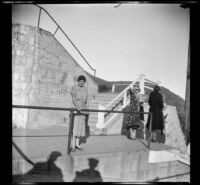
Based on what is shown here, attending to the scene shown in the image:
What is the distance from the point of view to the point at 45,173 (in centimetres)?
486

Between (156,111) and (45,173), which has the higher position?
(156,111)

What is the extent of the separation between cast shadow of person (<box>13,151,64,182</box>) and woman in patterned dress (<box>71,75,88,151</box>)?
841 millimetres

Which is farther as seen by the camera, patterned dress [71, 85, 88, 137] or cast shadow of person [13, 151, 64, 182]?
patterned dress [71, 85, 88, 137]

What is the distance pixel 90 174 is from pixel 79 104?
155cm

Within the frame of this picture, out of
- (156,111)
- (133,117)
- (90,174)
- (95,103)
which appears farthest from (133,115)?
(95,103)

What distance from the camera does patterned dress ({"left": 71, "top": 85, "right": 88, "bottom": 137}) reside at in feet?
18.4

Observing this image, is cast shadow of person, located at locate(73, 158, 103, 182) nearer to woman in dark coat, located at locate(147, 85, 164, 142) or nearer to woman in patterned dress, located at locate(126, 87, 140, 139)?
woman in patterned dress, located at locate(126, 87, 140, 139)

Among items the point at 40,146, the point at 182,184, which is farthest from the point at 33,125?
the point at 182,184

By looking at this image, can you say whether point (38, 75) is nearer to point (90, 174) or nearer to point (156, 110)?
point (156, 110)

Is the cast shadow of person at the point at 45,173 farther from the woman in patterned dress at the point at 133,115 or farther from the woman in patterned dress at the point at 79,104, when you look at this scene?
the woman in patterned dress at the point at 133,115

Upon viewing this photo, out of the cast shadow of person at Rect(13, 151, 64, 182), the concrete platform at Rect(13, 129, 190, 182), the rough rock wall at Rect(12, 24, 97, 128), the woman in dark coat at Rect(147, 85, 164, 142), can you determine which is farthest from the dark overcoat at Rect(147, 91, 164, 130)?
the cast shadow of person at Rect(13, 151, 64, 182)

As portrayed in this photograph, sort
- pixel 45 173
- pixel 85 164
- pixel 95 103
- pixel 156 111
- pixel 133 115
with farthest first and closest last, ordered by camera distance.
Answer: pixel 95 103 < pixel 156 111 < pixel 133 115 < pixel 85 164 < pixel 45 173
